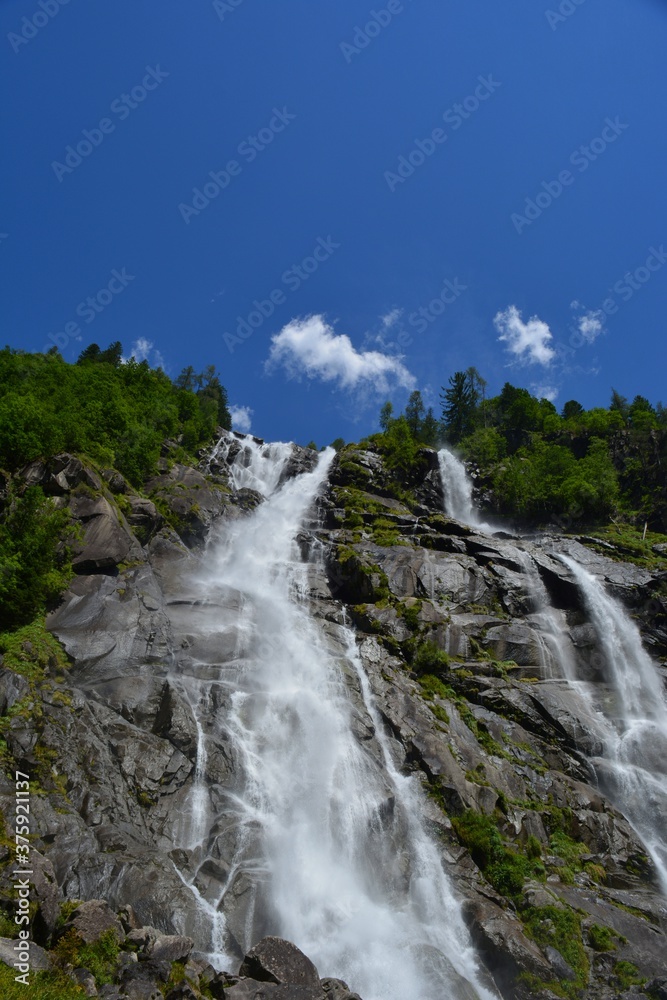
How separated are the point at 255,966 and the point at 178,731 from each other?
7563mm

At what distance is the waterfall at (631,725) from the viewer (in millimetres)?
21375

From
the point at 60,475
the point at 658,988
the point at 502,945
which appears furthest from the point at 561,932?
the point at 60,475

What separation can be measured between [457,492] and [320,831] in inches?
1492

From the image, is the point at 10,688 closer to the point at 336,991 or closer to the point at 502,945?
the point at 336,991

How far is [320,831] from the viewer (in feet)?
56.3

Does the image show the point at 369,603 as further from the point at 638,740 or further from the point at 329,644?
the point at 638,740

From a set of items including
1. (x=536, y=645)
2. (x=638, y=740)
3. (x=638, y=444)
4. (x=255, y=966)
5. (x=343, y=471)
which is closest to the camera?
(x=255, y=966)

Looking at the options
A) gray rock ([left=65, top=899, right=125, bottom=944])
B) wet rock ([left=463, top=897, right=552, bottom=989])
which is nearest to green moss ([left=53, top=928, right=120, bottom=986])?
gray rock ([left=65, top=899, right=125, bottom=944])

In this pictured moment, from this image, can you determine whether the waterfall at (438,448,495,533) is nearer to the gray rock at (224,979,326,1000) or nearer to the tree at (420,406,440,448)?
the tree at (420,406,440,448)

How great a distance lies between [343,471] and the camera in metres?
49.6

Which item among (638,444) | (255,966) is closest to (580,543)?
(638,444)

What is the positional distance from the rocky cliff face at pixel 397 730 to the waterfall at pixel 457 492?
43.4ft

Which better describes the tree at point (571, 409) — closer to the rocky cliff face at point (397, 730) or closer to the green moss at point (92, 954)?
the rocky cliff face at point (397, 730)

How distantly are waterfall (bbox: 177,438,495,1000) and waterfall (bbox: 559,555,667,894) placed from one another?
8.90 metres
